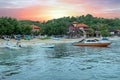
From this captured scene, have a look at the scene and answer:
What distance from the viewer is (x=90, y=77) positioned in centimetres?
2709

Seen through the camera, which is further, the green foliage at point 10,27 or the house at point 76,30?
the house at point 76,30

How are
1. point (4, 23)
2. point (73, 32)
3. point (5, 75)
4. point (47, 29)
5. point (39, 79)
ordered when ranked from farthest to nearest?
1. point (73, 32)
2. point (47, 29)
3. point (4, 23)
4. point (5, 75)
5. point (39, 79)

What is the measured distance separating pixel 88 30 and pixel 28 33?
59096 mm

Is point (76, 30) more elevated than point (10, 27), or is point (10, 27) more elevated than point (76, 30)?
point (10, 27)

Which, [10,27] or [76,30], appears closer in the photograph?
[10,27]

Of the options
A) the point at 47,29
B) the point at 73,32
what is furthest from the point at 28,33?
the point at 73,32

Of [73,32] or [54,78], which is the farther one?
[73,32]

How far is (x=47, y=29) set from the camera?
14838 centimetres

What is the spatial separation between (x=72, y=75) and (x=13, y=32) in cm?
8797

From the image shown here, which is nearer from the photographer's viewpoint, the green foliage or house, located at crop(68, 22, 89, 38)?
the green foliage

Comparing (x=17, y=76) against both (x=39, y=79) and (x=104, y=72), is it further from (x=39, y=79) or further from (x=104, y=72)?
(x=104, y=72)

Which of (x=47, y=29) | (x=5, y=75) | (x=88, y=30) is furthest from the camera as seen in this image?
(x=88, y=30)

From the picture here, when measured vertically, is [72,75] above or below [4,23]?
below

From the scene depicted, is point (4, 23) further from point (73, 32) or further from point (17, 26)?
point (73, 32)
